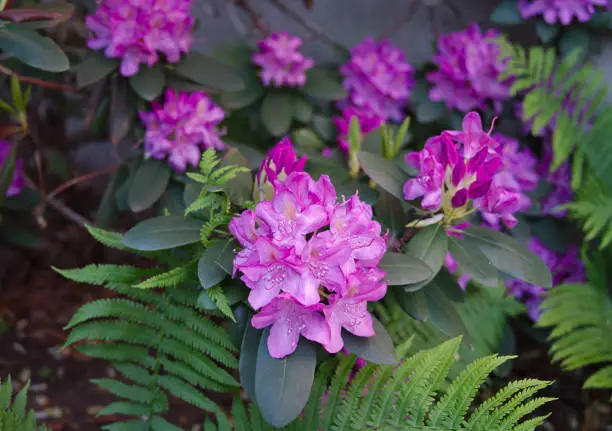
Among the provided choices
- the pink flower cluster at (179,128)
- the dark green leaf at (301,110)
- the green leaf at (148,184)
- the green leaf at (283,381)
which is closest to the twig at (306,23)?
the dark green leaf at (301,110)

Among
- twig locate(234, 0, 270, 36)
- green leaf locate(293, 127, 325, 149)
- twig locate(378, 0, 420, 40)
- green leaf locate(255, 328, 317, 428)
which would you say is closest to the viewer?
green leaf locate(255, 328, 317, 428)

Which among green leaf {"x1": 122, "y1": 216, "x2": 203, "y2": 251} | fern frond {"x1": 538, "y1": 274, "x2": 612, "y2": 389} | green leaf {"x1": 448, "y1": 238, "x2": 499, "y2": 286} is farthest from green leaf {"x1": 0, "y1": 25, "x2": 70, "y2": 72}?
fern frond {"x1": 538, "y1": 274, "x2": 612, "y2": 389}

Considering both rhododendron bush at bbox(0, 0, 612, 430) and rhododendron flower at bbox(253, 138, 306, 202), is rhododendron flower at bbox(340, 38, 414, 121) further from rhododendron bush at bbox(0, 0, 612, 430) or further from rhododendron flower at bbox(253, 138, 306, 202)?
rhododendron flower at bbox(253, 138, 306, 202)

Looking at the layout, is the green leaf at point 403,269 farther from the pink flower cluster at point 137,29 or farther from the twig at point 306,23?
the twig at point 306,23

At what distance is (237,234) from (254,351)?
0.60 feet

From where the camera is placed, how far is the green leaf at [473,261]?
992mm

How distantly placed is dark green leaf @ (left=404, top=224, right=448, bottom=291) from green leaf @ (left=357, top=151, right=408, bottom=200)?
8 centimetres

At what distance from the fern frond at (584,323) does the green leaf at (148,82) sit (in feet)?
3.58

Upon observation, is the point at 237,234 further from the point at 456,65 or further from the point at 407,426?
the point at 456,65

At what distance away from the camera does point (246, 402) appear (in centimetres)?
165

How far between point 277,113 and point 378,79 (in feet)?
1.11

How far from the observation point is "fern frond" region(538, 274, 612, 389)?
4.46 feet

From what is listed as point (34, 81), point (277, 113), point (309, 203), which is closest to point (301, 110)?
point (277, 113)

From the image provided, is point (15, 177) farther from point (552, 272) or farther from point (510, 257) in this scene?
point (552, 272)
